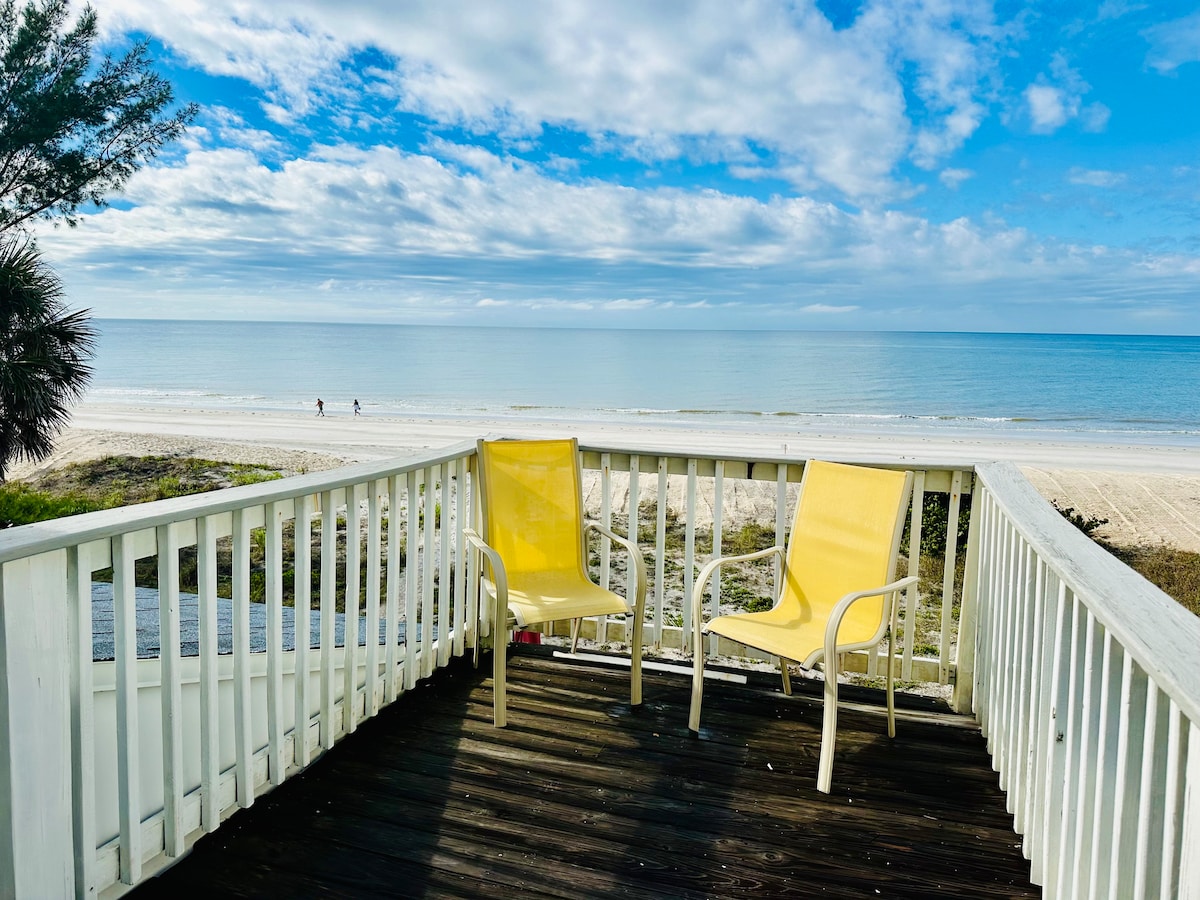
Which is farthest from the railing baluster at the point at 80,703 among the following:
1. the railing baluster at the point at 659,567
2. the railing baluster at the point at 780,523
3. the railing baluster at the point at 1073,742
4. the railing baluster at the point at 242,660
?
the railing baluster at the point at 780,523

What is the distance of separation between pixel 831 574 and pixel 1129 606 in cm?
179

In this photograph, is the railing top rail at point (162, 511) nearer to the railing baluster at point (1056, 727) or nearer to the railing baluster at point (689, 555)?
the railing baluster at point (689, 555)

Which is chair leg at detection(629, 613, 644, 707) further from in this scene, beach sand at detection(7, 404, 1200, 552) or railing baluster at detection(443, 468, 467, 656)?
beach sand at detection(7, 404, 1200, 552)

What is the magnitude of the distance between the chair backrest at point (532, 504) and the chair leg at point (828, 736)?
4.23 feet

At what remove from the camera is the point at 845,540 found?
3010 mm

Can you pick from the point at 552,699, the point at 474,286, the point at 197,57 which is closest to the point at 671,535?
the point at 552,699

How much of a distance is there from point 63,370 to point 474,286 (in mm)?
68808

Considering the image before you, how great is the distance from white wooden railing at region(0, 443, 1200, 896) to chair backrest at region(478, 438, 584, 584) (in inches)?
12.8

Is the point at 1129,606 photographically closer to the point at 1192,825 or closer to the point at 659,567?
the point at 1192,825

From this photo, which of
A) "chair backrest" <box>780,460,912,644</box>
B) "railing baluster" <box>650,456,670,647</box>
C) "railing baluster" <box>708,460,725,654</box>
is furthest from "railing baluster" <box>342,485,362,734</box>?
"chair backrest" <box>780,460,912,644</box>

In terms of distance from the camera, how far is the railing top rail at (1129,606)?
0.97 m

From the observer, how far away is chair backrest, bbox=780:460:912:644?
2.85 meters

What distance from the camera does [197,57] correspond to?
18000 millimetres

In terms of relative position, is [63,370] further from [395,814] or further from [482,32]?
[395,814]
